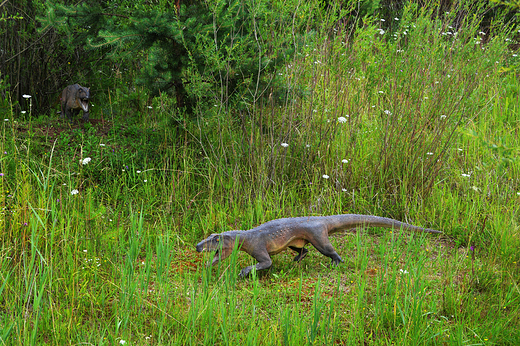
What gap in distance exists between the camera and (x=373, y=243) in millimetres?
3998

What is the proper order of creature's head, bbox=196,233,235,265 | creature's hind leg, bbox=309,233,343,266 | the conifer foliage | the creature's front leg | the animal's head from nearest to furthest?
1. creature's head, bbox=196,233,235,265
2. the creature's front leg
3. creature's hind leg, bbox=309,233,343,266
4. the conifer foliage
5. the animal's head

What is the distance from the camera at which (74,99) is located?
5.16m

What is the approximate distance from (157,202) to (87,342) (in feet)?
7.01

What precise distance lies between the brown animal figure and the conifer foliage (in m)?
0.61

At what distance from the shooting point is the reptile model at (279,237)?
3168 millimetres

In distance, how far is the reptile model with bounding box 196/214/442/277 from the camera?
317 centimetres

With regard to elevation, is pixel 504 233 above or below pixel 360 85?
below

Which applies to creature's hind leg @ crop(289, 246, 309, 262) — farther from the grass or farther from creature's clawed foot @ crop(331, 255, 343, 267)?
creature's clawed foot @ crop(331, 255, 343, 267)

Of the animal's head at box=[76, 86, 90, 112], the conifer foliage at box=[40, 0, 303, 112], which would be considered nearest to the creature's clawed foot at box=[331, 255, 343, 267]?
the conifer foliage at box=[40, 0, 303, 112]

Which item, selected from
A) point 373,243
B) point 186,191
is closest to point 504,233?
point 373,243

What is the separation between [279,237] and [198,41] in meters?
2.03

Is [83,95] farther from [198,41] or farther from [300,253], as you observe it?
[300,253]

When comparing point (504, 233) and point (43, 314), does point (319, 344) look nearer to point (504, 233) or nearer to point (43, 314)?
point (43, 314)

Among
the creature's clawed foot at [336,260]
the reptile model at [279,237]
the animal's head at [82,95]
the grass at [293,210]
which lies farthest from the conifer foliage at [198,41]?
the creature's clawed foot at [336,260]
